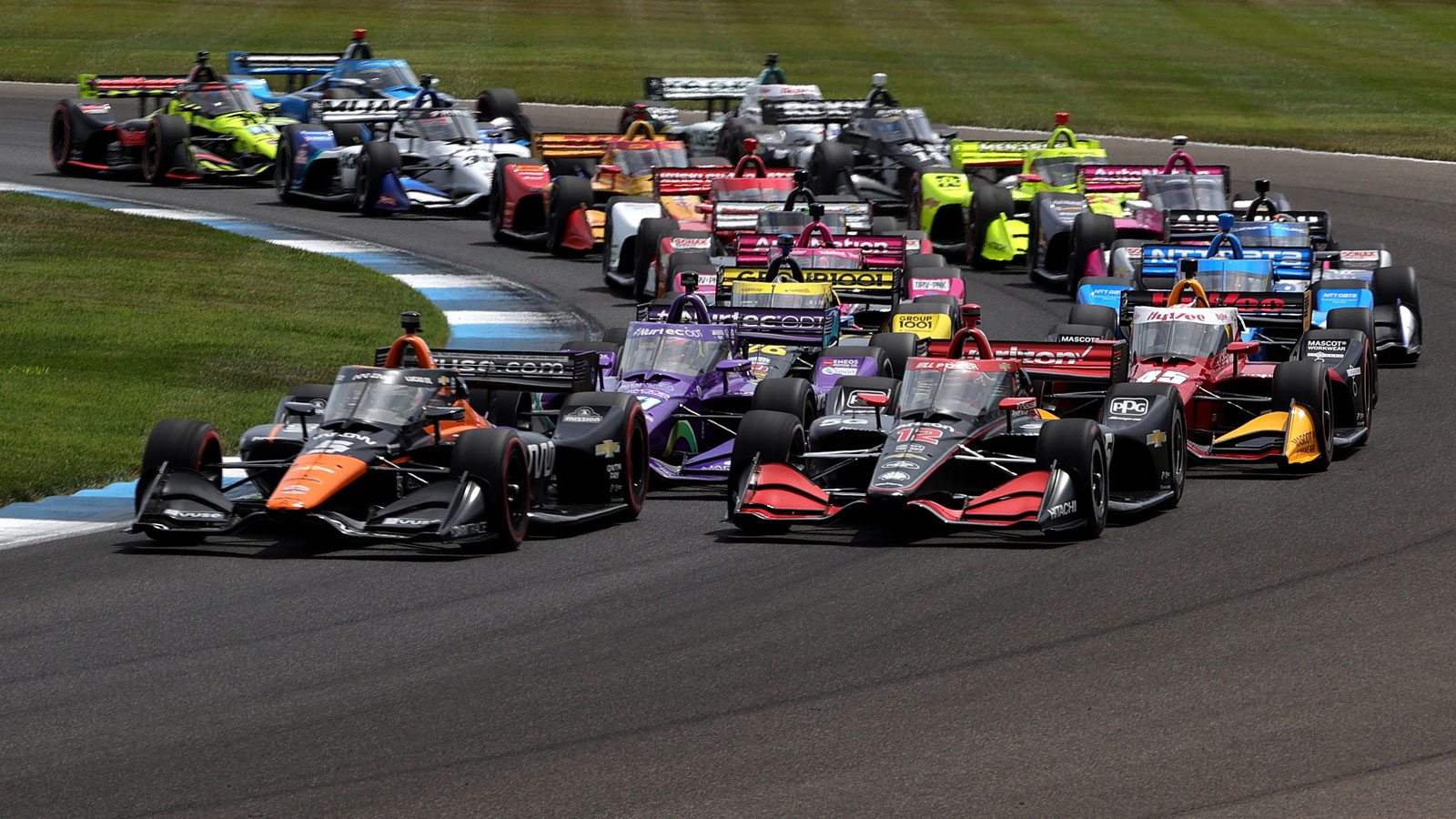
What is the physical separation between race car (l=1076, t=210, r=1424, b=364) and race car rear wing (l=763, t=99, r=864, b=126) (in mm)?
10831

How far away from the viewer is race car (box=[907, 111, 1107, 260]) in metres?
29.5

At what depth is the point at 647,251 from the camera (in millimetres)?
26094

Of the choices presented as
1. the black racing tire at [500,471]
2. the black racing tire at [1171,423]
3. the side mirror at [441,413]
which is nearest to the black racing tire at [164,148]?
the side mirror at [441,413]

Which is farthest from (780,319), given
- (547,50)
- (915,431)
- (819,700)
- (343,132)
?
(547,50)

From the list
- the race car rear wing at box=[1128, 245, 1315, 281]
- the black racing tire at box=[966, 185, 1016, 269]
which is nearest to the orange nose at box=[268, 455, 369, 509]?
the race car rear wing at box=[1128, 245, 1315, 281]

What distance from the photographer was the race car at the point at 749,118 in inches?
1411

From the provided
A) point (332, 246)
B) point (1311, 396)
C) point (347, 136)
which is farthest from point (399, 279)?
point (1311, 396)

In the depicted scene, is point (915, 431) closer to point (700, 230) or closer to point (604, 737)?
point (604, 737)

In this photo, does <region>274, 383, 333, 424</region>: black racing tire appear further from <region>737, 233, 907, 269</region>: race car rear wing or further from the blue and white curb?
<region>737, 233, 907, 269</region>: race car rear wing

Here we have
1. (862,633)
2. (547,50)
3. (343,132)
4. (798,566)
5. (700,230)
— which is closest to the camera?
(862,633)

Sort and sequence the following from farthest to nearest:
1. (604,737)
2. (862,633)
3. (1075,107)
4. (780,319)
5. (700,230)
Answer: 1. (1075,107)
2. (700,230)
3. (780,319)
4. (862,633)
5. (604,737)

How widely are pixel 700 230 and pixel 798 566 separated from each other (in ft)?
43.7

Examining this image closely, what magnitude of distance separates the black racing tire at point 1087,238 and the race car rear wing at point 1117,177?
2.16m

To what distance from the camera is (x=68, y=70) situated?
5225 centimetres
